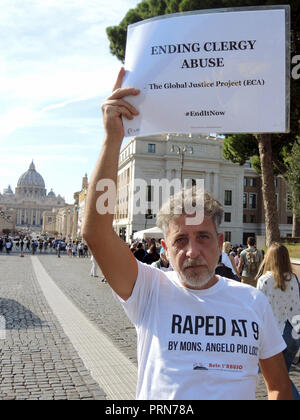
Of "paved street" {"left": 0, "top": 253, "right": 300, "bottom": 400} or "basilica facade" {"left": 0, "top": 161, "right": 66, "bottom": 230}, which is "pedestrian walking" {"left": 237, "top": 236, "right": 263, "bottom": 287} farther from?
"basilica facade" {"left": 0, "top": 161, "right": 66, "bottom": 230}

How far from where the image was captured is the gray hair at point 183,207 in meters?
1.84

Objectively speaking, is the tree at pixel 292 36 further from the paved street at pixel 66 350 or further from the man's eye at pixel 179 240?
the man's eye at pixel 179 240

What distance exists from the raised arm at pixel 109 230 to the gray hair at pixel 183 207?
0.23 meters

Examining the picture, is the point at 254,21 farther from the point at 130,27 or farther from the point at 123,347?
the point at 123,347

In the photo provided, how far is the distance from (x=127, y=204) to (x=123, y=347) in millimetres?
46776

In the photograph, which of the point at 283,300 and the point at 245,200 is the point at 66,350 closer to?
the point at 283,300

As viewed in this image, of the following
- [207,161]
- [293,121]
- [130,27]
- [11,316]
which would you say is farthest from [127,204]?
[130,27]

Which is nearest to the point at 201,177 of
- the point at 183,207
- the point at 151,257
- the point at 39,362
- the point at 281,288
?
the point at 151,257

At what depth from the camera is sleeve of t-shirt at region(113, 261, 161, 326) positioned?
70.5 inches

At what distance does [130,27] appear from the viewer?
2.10 metres

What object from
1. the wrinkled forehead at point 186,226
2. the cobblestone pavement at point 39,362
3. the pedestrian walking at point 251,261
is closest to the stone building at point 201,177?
the pedestrian walking at point 251,261

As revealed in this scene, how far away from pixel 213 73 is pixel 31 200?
191597 millimetres

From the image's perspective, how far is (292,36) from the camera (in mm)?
13336

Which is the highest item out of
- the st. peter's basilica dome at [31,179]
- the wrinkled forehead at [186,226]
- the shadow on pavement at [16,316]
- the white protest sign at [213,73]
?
the st. peter's basilica dome at [31,179]
